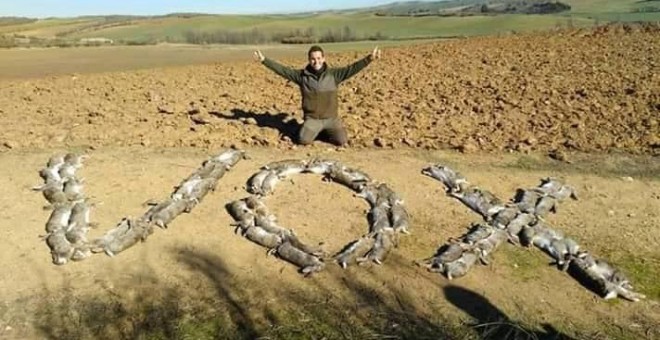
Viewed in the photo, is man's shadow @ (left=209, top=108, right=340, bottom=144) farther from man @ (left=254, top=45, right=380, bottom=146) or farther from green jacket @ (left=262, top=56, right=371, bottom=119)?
green jacket @ (left=262, top=56, right=371, bottom=119)

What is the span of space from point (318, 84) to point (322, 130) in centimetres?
75

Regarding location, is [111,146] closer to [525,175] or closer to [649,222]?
[525,175]

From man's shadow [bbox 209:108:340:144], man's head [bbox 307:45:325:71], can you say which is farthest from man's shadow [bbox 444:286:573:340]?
man's shadow [bbox 209:108:340:144]

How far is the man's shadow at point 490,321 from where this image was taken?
18.2 ft

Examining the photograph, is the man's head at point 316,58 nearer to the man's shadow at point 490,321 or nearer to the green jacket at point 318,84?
the green jacket at point 318,84

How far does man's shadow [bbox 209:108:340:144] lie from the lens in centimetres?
1071

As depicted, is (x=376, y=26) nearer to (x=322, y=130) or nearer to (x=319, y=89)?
(x=322, y=130)

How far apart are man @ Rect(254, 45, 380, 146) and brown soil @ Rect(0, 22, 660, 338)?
0.29 m

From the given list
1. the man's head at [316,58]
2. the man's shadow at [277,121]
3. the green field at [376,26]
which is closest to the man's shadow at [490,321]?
the man's head at [316,58]

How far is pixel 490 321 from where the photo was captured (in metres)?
5.78

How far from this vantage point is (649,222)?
7.56m

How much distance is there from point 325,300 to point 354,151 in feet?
14.0

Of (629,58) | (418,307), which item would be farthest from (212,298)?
(629,58)

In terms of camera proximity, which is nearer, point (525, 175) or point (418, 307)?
point (418, 307)
